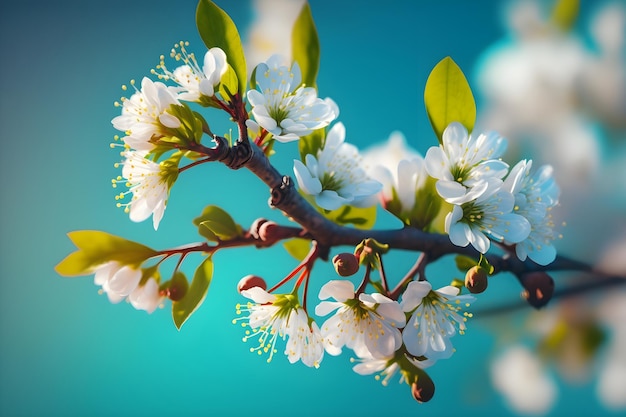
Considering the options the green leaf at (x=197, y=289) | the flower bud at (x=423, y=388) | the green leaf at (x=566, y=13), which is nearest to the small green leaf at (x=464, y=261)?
the flower bud at (x=423, y=388)

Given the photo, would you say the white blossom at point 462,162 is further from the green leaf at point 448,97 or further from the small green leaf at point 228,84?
the small green leaf at point 228,84

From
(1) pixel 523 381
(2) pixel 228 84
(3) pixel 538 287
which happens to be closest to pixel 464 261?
(3) pixel 538 287

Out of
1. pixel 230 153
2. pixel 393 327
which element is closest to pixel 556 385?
pixel 393 327

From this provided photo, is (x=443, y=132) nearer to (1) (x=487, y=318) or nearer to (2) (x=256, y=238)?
(2) (x=256, y=238)

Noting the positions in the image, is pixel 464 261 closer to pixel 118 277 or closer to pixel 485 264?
pixel 485 264

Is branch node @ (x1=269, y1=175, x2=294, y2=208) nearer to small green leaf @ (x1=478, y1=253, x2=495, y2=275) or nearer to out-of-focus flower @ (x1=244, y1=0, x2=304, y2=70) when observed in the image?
small green leaf @ (x1=478, y1=253, x2=495, y2=275)
